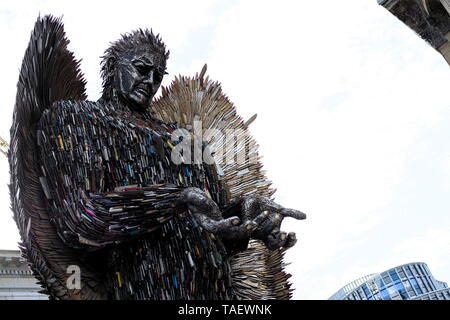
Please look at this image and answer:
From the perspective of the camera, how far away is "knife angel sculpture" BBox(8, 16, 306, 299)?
10.7ft

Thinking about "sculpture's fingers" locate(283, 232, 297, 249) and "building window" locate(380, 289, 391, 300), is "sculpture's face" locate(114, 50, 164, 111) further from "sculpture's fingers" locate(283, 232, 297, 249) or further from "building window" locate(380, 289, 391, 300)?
"building window" locate(380, 289, 391, 300)

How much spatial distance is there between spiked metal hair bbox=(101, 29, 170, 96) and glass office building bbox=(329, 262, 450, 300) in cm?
4342

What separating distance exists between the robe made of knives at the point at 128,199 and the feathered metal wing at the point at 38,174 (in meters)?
0.12

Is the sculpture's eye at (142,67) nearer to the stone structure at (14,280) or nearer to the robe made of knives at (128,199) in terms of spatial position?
the robe made of knives at (128,199)

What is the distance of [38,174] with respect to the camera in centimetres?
376

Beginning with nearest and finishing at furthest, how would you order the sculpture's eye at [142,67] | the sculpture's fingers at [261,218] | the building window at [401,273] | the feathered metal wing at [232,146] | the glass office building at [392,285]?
the sculpture's fingers at [261,218] < the sculpture's eye at [142,67] < the feathered metal wing at [232,146] < the glass office building at [392,285] < the building window at [401,273]

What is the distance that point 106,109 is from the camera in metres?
3.84

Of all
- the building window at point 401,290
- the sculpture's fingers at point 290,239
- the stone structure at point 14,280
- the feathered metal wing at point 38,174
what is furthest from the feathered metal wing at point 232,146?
the building window at point 401,290

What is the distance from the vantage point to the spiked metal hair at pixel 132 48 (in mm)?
4043

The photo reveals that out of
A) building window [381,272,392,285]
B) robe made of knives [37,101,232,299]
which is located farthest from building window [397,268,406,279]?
robe made of knives [37,101,232,299]
